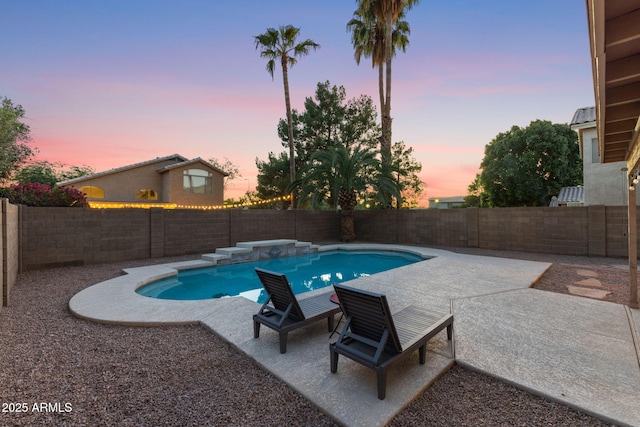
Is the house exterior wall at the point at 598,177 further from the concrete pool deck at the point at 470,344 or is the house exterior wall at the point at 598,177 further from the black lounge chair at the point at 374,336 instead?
the black lounge chair at the point at 374,336

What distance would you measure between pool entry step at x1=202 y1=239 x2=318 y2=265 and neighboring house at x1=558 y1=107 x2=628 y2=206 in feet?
45.7

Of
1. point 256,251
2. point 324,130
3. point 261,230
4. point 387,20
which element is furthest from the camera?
point 324,130

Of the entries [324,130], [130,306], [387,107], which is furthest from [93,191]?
[387,107]

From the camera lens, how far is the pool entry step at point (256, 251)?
9990 mm

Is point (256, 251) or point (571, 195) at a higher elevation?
point (571, 195)

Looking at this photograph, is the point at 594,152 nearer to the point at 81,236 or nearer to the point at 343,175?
the point at 343,175

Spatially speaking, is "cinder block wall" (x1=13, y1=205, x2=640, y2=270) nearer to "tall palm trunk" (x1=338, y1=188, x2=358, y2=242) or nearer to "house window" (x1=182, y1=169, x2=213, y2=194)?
"tall palm trunk" (x1=338, y1=188, x2=358, y2=242)

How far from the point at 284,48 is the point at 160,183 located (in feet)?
41.4

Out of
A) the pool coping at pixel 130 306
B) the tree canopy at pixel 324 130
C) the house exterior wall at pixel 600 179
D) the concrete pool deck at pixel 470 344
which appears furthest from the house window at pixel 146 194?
the house exterior wall at pixel 600 179

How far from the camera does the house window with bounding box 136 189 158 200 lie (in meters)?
19.5

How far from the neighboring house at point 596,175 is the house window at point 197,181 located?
2240 centimetres

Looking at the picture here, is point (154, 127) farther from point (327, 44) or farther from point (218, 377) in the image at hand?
point (218, 377)

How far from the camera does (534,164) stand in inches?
971

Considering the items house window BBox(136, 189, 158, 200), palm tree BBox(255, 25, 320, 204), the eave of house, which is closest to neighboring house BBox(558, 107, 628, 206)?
the eave of house
